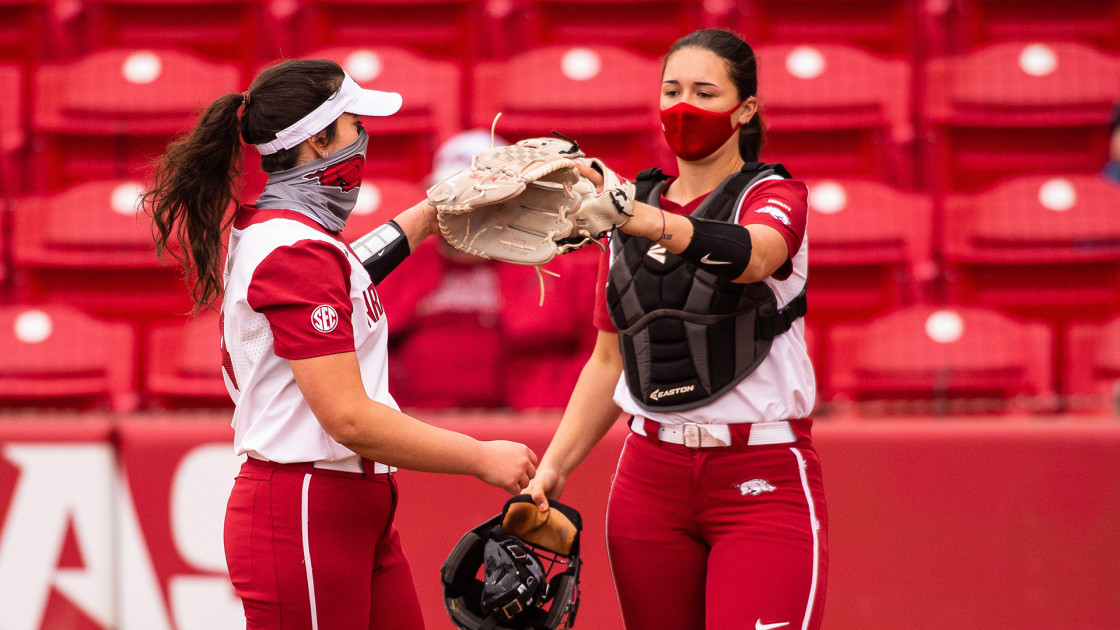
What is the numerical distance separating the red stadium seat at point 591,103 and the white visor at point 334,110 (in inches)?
119

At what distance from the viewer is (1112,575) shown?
328cm

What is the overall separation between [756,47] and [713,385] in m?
3.70

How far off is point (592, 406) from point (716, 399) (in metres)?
0.39

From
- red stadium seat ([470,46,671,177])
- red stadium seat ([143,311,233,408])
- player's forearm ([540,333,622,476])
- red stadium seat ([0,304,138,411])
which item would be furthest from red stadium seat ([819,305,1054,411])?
red stadium seat ([0,304,138,411])

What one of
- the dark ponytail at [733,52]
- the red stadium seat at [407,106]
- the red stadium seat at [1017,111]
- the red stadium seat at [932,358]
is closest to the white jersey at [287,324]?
the dark ponytail at [733,52]

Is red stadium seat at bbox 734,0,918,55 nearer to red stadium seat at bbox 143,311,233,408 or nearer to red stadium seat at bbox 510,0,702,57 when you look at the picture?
red stadium seat at bbox 510,0,702,57

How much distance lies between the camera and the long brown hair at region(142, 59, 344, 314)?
208 centimetres

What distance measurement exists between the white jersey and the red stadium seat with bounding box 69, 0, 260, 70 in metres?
4.15

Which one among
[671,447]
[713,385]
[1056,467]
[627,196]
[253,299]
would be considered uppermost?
[627,196]

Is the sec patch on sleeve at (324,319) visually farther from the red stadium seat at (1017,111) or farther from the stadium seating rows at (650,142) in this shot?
the red stadium seat at (1017,111)

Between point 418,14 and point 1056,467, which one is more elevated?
point 418,14

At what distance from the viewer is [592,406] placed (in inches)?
103

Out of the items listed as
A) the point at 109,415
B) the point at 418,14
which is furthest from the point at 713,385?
the point at 418,14

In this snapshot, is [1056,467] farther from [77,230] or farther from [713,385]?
[77,230]
